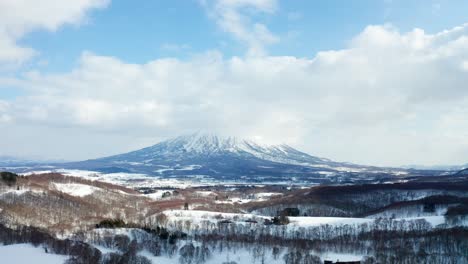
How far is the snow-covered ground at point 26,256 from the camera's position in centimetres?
6519

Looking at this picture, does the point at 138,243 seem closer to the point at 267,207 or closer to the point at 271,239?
the point at 271,239

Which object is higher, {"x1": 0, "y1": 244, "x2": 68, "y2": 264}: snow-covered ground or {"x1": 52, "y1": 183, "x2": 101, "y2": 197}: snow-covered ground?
{"x1": 52, "y1": 183, "x2": 101, "y2": 197}: snow-covered ground

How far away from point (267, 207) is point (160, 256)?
60296 mm

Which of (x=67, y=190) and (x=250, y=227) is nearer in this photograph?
(x=250, y=227)

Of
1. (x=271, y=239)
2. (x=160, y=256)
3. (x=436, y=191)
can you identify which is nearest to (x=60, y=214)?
(x=160, y=256)

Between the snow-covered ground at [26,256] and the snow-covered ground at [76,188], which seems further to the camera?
the snow-covered ground at [76,188]

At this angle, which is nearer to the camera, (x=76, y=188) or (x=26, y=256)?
(x=26, y=256)

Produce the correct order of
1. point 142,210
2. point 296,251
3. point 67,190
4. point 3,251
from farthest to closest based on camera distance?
point 67,190, point 142,210, point 296,251, point 3,251

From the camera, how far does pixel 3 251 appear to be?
69.4m

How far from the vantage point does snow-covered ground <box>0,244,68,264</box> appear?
65188mm

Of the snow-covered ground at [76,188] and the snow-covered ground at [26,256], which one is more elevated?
the snow-covered ground at [76,188]

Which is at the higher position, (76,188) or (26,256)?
(76,188)

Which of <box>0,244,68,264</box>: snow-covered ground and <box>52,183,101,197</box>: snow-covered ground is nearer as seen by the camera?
<box>0,244,68,264</box>: snow-covered ground

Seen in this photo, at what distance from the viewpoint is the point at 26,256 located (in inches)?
2655
